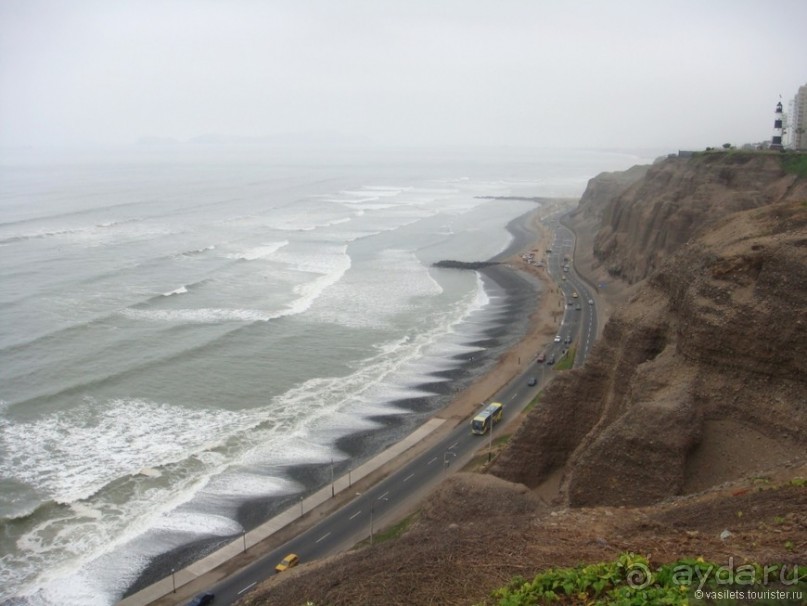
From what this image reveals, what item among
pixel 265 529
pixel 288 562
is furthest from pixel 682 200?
pixel 288 562

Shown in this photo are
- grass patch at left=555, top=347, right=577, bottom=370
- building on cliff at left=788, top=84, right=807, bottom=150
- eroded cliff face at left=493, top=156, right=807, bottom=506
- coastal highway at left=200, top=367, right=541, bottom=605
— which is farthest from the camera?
building on cliff at left=788, top=84, right=807, bottom=150

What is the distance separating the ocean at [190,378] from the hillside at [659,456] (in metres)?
14.3

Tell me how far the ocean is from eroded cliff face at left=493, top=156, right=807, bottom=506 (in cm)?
1774

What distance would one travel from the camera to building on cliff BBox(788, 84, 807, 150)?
97.3 metres

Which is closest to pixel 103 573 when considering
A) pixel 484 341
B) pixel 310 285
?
pixel 484 341

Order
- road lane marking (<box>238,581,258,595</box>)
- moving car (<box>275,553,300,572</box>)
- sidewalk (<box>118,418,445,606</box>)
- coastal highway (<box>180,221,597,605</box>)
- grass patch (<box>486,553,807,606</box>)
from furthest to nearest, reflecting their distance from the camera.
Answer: coastal highway (<box>180,221,597,605</box>) → moving car (<box>275,553,300,572</box>) → sidewalk (<box>118,418,445,606</box>) → road lane marking (<box>238,581,258,595</box>) → grass patch (<box>486,553,807,606</box>)

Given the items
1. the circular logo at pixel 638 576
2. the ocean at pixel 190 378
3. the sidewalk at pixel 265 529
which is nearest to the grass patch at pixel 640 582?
the circular logo at pixel 638 576

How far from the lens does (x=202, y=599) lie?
3269 centimetres

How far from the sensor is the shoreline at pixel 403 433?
36844mm

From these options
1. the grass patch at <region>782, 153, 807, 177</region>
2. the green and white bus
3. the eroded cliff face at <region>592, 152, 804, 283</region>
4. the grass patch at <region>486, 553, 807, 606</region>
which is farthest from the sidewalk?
the grass patch at <region>782, 153, 807, 177</region>

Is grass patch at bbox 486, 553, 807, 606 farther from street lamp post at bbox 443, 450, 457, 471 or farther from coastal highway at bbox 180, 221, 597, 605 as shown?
street lamp post at bbox 443, 450, 457, 471

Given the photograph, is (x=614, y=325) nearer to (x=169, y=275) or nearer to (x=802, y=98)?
(x=169, y=275)

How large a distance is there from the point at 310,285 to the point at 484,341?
30.9m

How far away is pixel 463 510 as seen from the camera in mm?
28953
